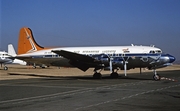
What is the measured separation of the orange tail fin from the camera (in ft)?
109

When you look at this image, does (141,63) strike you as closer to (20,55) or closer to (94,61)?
(94,61)

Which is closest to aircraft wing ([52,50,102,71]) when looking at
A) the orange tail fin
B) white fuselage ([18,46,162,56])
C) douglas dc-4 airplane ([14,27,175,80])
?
douglas dc-4 airplane ([14,27,175,80])

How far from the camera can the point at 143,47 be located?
88.8 feet

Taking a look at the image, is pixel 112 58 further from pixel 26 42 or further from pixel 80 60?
pixel 26 42

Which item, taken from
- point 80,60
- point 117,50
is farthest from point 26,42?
point 117,50

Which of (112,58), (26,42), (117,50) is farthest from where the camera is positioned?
(26,42)

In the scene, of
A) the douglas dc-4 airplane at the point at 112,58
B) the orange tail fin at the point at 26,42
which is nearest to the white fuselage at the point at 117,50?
the douglas dc-4 airplane at the point at 112,58

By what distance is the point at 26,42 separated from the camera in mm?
34031

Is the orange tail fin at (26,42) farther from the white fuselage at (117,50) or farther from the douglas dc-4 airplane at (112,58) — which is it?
the white fuselage at (117,50)

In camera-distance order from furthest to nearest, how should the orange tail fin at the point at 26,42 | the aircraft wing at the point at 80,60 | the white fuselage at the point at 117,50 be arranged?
1. the orange tail fin at the point at 26,42
2. the white fuselage at the point at 117,50
3. the aircraft wing at the point at 80,60

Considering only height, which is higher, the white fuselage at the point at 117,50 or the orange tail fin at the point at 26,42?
the orange tail fin at the point at 26,42

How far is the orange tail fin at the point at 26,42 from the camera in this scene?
109ft

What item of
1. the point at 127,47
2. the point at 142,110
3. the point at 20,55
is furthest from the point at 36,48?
the point at 142,110

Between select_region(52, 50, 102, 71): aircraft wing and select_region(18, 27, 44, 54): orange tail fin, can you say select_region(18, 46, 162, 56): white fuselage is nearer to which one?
select_region(52, 50, 102, 71): aircraft wing
